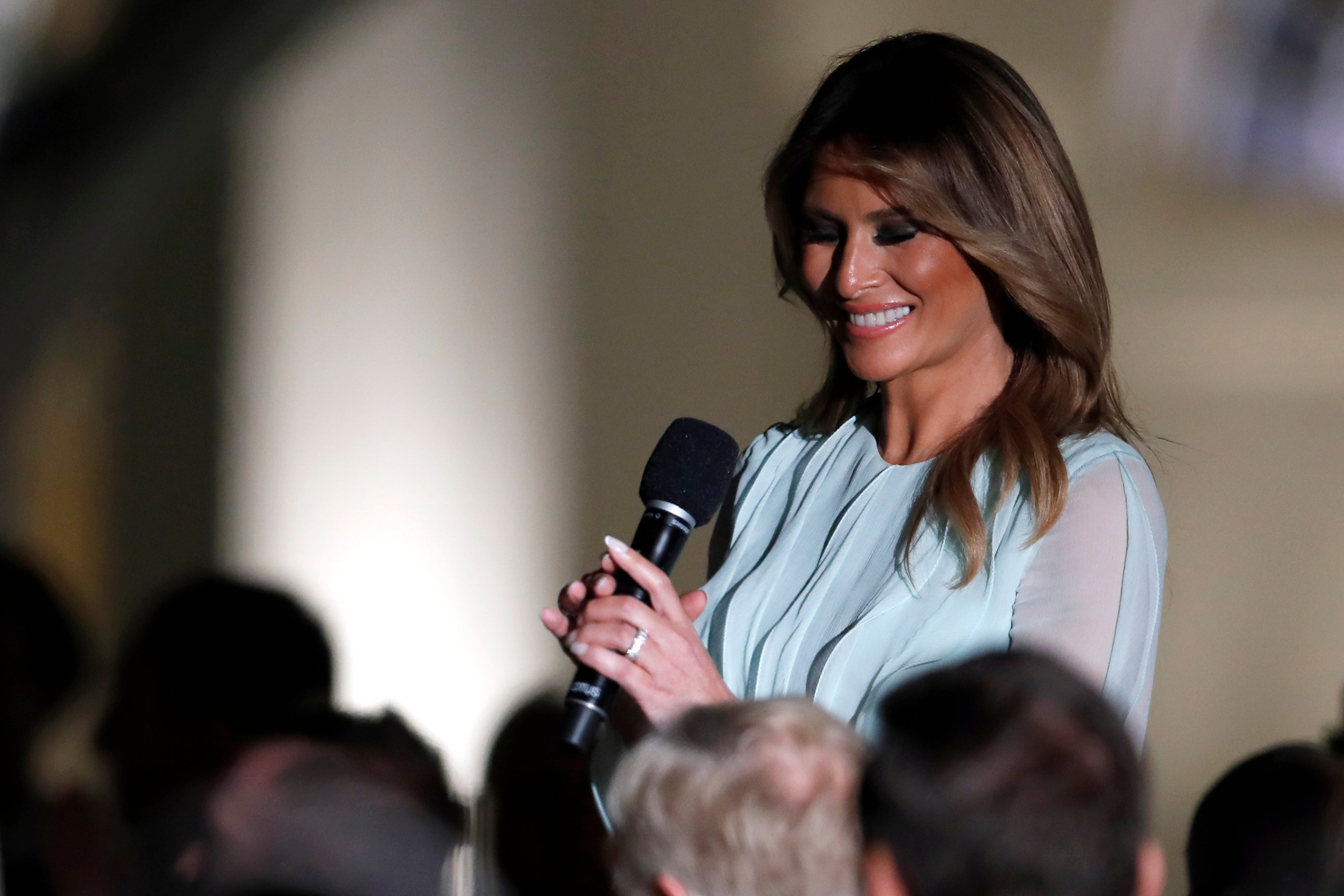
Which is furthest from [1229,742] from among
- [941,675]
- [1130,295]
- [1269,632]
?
[941,675]

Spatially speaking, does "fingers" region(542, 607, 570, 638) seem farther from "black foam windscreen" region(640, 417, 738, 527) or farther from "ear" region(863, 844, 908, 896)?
"ear" region(863, 844, 908, 896)

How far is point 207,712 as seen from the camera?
1.62 meters

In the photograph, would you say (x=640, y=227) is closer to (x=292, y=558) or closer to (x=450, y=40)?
(x=450, y=40)

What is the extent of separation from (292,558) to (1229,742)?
1.49 m

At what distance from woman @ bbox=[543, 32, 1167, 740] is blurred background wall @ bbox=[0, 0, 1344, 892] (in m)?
0.89

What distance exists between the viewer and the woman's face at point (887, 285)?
3.66 feet

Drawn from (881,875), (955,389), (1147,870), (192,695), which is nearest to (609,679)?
(881,875)

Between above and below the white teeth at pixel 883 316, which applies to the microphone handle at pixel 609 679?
below

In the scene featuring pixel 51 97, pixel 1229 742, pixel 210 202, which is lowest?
pixel 1229 742

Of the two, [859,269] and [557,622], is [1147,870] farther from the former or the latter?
[859,269]

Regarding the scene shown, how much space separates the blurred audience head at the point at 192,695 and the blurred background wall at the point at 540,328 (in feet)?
0.37

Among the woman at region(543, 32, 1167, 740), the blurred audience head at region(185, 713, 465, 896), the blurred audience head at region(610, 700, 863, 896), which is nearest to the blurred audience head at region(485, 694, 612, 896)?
the blurred audience head at region(185, 713, 465, 896)

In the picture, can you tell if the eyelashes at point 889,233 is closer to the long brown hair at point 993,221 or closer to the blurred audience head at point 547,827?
the long brown hair at point 993,221

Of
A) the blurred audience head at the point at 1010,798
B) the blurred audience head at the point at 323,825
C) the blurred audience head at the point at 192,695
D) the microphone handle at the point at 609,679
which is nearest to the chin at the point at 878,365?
the microphone handle at the point at 609,679
